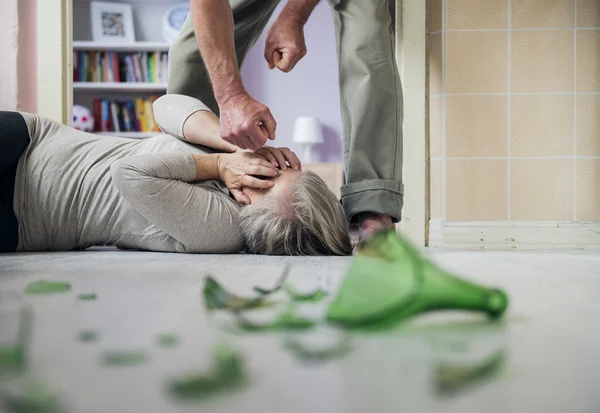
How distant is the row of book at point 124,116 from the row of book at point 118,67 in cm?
16

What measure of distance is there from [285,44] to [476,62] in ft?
2.98

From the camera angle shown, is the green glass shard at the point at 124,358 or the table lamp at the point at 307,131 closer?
the green glass shard at the point at 124,358

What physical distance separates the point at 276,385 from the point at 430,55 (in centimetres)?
201

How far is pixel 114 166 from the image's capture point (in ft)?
4.06

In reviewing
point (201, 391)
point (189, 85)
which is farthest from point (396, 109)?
point (201, 391)

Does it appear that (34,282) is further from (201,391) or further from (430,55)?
(430,55)

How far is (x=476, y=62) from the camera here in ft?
6.88

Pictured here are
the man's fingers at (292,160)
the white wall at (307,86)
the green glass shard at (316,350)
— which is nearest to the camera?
the green glass shard at (316,350)

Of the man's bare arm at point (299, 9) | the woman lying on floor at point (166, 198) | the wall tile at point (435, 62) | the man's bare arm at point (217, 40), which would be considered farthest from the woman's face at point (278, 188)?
the wall tile at point (435, 62)

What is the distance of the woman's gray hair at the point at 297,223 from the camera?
124 cm

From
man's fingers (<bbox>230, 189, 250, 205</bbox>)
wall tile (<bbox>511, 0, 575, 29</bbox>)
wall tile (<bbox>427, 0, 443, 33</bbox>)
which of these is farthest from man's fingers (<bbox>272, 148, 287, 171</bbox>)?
wall tile (<bbox>511, 0, 575, 29</bbox>)

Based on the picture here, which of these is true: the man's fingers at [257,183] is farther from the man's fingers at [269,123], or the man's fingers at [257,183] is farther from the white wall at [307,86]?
the white wall at [307,86]

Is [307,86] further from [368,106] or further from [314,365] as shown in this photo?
[314,365]

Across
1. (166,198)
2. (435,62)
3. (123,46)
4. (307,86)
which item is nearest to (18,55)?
(166,198)
